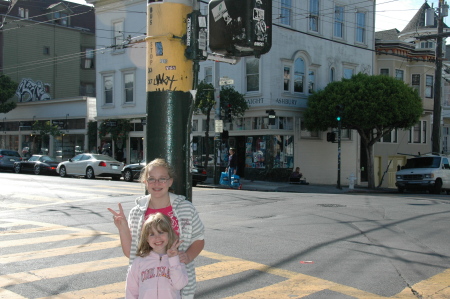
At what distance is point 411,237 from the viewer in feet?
31.7

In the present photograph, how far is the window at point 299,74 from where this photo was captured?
2820 centimetres

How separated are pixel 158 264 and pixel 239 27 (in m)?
1.81

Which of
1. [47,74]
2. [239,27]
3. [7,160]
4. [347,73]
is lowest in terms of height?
[7,160]

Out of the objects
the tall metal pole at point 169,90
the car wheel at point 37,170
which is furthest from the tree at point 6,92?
the tall metal pole at point 169,90

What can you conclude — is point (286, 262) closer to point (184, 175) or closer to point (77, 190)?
point (184, 175)

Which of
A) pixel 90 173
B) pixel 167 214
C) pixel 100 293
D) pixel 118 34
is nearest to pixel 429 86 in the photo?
pixel 118 34

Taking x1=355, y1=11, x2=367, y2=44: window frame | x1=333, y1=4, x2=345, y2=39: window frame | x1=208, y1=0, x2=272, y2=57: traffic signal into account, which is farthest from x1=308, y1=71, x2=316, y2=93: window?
x1=208, y1=0, x2=272, y2=57: traffic signal

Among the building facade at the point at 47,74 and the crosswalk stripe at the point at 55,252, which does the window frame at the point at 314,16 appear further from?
the crosswalk stripe at the point at 55,252

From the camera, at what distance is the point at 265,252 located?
820 centimetres

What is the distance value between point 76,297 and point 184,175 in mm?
2896

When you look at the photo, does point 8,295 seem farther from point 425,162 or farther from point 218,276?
point 425,162

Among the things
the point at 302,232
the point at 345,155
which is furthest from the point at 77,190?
the point at 345,155

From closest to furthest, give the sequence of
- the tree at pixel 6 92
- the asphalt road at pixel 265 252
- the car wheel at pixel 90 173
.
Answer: the asphalt road at pixel 265 252, the car wheel at pixel 90 173, the tree at pixel 6 92

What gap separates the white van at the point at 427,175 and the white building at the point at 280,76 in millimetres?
5599
